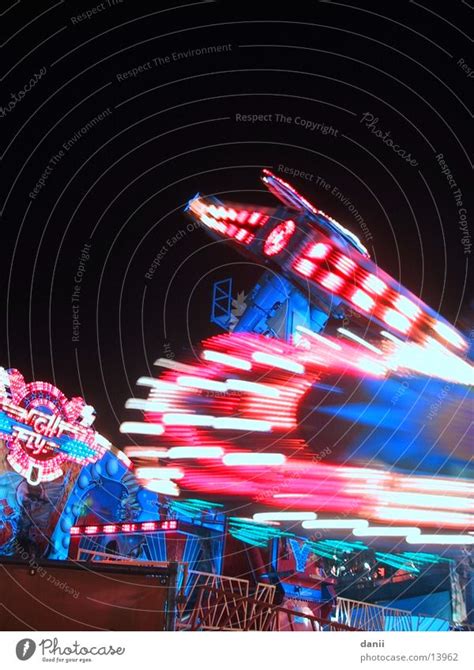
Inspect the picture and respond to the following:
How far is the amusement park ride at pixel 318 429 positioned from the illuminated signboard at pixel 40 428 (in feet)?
19.8

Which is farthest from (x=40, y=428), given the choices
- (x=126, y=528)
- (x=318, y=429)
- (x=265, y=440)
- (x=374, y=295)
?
(x=374, y=295)

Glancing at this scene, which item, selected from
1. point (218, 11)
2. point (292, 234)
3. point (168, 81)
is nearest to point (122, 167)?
point (168, 81)

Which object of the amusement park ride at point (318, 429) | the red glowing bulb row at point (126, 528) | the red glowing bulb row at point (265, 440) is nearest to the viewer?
the red glowing bulb row at point (265, 440)

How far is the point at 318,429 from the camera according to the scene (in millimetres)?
9445

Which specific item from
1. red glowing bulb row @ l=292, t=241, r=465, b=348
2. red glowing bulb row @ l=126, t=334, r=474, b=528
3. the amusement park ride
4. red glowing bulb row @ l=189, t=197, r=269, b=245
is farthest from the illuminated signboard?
red glowing bulb row @ l=292, t=241, r=465, b=348

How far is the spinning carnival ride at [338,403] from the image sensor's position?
9.48m

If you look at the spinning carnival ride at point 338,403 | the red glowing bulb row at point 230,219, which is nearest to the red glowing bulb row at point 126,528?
the spinning carnival ride at point 338,403

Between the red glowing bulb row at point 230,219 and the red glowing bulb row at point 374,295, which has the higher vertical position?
the red glowing bulb row at point 230,219

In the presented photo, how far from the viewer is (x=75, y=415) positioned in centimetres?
1939
